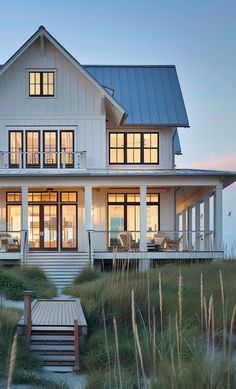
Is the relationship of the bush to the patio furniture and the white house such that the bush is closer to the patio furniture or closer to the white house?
the white house

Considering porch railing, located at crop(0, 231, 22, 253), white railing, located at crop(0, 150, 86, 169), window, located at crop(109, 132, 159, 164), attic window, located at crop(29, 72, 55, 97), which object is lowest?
porch railing, located at crop(0, 231, 22, 253)

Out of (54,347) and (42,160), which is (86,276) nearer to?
(42,160)

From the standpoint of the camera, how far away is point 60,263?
2212cm

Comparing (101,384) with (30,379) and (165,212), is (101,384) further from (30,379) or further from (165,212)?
(165,212)

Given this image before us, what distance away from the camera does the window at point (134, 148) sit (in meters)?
25.7

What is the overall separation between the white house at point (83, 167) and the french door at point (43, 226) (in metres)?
0.04

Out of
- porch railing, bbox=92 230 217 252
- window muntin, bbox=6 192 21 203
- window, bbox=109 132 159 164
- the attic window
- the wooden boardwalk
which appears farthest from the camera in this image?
window, bbox=109 132 159 164

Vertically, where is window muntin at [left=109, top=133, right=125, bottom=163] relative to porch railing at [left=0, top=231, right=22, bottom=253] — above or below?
above

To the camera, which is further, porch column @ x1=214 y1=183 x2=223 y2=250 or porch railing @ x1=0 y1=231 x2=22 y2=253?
porch railing @ x1=0 y1=231 x2=22 y2=253

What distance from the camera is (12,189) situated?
2502cm

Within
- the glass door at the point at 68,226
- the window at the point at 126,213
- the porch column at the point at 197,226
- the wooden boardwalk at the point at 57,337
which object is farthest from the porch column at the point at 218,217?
the wooden boardwalk at the point at 57,337

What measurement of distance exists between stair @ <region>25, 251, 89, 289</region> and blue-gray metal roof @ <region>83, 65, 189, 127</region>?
256 inches

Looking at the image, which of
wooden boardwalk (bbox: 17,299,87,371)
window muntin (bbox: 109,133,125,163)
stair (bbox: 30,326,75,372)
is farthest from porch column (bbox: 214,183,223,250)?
stair (bbox: 30,326,75,372)

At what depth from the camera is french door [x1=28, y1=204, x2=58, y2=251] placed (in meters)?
24.8
